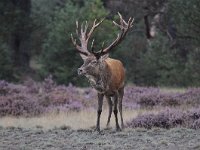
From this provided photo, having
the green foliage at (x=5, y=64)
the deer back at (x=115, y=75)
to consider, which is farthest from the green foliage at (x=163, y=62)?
the deer back at (x=115, y=75)

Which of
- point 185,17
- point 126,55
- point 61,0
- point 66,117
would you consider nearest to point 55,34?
point 126,55

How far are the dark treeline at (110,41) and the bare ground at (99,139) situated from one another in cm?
1122

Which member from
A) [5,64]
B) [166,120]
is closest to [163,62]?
[5,64]

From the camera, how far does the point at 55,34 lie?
31484 millimetres

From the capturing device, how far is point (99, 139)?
1208 centimetres

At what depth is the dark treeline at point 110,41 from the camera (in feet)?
90.9

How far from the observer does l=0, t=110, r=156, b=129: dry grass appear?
14.8 metres

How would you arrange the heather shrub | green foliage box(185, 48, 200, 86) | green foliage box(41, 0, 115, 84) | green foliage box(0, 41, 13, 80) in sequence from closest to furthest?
1. the heather shrub
2. green foliage box(185, 48, 200, 86)
3. green foliage box(41, 0, 115, 84)
4. green foliage box(0, 41, 13, 80)

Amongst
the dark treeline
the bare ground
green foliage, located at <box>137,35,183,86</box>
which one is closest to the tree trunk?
the dark treeline

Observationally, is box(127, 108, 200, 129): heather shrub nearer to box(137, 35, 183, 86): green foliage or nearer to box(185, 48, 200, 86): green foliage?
box(185, 48, 200, 86): green foliage

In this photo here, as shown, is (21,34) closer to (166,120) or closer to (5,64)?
(5,64)

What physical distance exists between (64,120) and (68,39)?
15.8 m

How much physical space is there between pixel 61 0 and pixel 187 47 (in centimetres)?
2356

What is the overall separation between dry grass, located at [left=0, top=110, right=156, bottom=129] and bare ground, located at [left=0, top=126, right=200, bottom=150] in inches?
40.6
